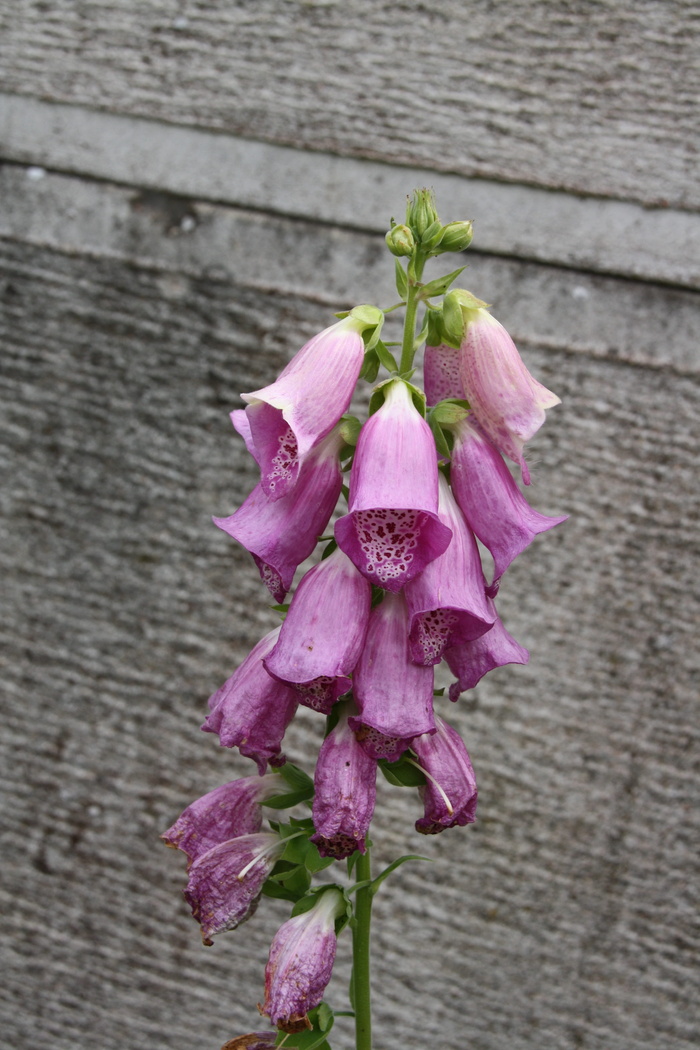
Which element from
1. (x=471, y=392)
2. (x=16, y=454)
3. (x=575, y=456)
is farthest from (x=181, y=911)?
(x=471, y=392)

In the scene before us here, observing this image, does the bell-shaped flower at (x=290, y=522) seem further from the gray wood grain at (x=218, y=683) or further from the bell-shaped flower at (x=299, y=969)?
the gray wood grain at (x=218, y=683)

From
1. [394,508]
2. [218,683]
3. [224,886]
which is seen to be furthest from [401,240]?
[218,683]

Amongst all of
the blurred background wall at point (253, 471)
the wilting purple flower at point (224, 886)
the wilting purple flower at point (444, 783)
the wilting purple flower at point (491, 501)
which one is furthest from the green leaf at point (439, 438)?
the blurred background wall at point (253, 471)

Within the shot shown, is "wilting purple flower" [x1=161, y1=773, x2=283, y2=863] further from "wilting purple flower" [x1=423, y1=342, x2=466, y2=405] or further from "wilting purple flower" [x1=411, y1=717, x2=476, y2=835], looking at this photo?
"wilting purple flower" [x1=423, y1=342, x2=466, y2=405]

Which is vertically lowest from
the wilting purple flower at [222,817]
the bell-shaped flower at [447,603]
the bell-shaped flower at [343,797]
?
the wilting purple flower at [222,817]

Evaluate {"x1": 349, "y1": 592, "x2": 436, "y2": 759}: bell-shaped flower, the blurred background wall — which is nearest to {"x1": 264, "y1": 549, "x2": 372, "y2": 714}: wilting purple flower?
{"x1": 349, "y1": 592, "x2": 436, "y2": 759}: bell-shaped flower

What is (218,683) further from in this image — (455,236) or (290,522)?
(455,236)
